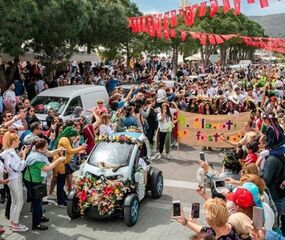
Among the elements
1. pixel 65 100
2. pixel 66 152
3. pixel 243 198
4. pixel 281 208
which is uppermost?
pixel 243 198

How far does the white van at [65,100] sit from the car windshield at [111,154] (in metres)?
5.38

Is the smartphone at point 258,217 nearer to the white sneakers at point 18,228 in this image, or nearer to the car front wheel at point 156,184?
the white sneakers at point 18,228

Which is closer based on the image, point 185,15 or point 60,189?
point 60,189

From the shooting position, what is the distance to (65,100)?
15.4 meters

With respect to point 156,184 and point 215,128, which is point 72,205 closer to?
point 156,184

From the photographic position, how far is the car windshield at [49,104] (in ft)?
50.0

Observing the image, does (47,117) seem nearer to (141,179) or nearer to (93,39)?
(141,179)

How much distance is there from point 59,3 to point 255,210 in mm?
17565

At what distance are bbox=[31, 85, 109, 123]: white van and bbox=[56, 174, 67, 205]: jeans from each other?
5.19m

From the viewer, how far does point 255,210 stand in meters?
4.41

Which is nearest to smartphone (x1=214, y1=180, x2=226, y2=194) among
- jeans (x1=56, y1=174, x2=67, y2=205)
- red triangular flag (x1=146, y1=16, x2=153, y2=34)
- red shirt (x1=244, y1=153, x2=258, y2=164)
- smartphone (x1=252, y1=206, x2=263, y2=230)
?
smartphone (x1=252, y1=206, x2=263, y2=230)

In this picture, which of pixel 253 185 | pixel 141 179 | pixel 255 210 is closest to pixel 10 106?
pixel 141 179

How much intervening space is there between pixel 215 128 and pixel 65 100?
16.2 feet

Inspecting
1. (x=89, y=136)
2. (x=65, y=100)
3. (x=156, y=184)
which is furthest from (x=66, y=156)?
(x=65, y=100)
